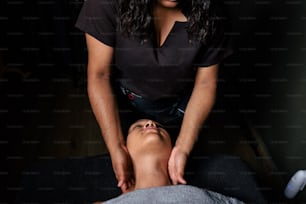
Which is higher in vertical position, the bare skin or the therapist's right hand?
the bare skin

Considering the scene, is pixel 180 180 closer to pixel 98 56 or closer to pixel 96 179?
pixel 96 179

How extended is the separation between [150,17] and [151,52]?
8 centimetres

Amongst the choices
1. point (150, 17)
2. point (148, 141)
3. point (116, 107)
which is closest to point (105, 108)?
point (116, 107)

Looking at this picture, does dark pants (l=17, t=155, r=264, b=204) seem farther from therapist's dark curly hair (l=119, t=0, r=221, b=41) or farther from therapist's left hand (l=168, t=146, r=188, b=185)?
therapist's dark curly hair (l=119, t=0, r=221, b=41)

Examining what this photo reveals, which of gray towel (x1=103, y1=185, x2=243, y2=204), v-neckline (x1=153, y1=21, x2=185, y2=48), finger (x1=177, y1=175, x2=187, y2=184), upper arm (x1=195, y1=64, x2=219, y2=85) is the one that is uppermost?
v-neckline (x1=153, y1=21, x2=185, y2=48)

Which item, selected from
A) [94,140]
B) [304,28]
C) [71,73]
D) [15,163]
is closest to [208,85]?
[304,28]

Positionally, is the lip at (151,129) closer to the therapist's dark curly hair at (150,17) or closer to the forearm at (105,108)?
the forearm at (105,108)

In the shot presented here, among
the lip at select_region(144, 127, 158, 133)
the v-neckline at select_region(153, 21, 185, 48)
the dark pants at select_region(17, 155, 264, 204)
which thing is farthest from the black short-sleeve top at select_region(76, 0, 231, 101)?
the dark pants at select_region(17, 155, 264, 204)

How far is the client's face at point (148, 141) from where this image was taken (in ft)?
2.43

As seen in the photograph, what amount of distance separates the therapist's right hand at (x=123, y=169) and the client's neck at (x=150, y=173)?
0.02 meters

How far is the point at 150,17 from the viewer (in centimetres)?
71

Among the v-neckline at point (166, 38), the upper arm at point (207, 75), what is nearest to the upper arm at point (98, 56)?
the v-neckline at point (166, 38)

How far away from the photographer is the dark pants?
77cm

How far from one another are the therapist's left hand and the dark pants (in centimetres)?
7
